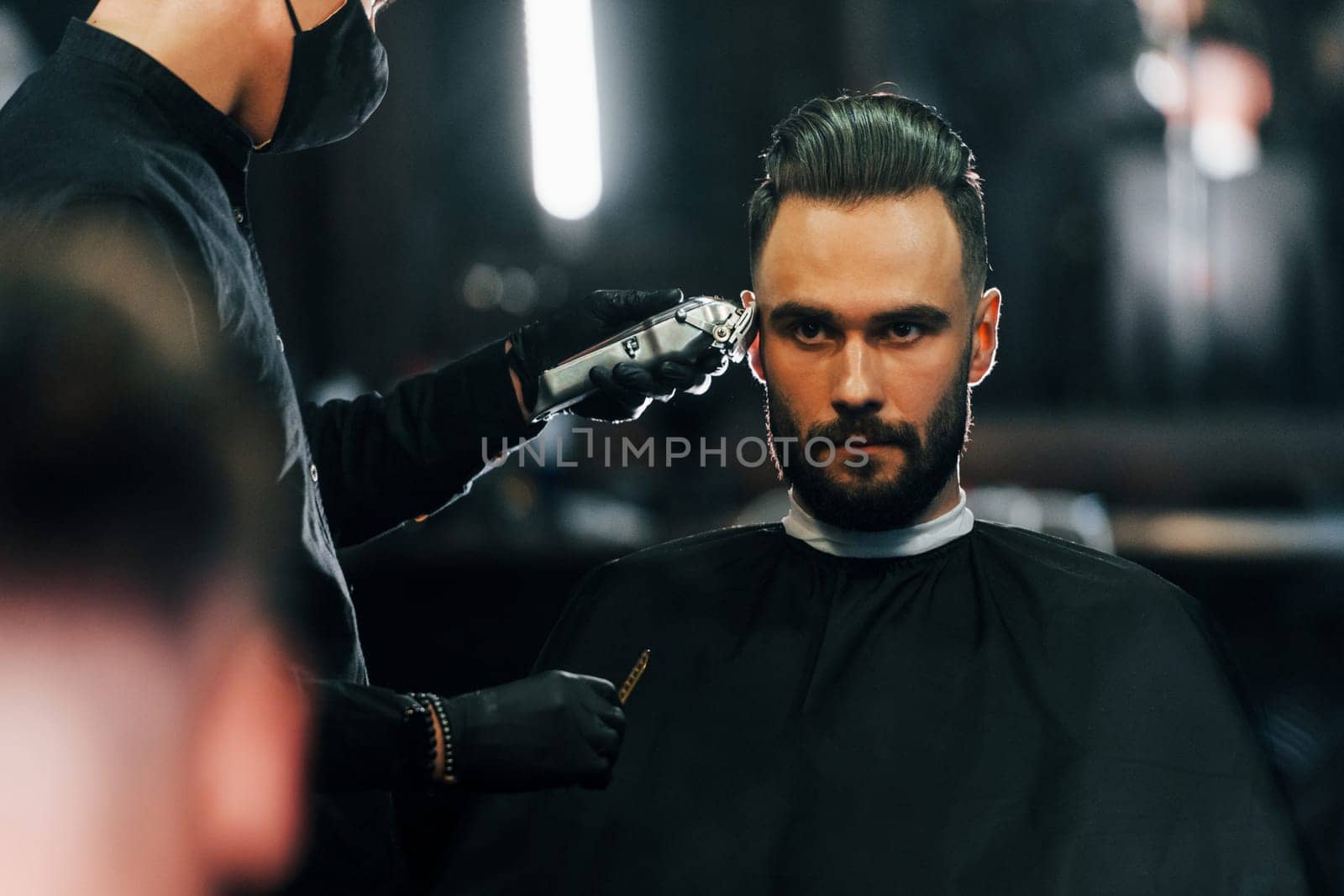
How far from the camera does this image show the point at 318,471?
6.22 feet

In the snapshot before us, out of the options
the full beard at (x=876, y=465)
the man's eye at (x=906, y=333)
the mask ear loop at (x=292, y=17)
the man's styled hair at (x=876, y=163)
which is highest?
the mask ear loop at (x=292, y=17)

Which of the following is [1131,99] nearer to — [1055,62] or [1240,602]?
[1055,62]

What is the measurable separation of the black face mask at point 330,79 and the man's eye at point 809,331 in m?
0.64

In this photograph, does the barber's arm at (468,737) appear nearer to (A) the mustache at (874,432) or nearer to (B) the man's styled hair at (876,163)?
(A) the mustache at (874,432)

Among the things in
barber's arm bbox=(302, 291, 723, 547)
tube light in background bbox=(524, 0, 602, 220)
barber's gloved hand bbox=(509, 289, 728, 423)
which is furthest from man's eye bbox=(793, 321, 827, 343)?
tube light in background bbox=(524, 0, 602, 220)

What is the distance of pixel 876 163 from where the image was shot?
5.55 feet

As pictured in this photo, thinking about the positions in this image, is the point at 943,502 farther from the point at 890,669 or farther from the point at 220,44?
the point at 220,44

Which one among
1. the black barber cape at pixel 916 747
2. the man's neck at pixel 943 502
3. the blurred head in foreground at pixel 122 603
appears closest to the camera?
the blurred head in foreground at pixel 122 603

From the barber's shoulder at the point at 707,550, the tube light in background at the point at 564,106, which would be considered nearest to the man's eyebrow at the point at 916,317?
the barber's shoulder at the point at 707,550

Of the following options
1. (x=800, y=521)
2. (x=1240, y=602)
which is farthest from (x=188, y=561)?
(x=1240, y=602)

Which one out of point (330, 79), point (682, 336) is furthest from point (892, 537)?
point (330, 79)

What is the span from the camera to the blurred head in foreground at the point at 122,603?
120 cm

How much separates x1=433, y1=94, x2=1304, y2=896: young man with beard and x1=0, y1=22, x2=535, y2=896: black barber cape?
284 mm

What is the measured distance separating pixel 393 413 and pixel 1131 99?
16.5 ft
